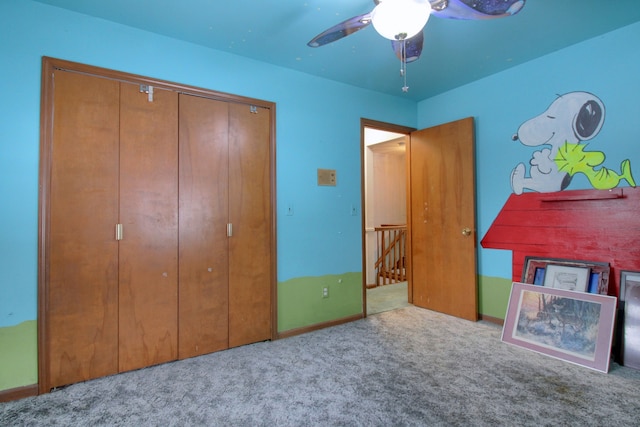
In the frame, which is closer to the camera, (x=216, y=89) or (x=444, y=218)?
(x=216, y=89)

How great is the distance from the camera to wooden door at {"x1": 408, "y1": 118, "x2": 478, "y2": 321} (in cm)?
320

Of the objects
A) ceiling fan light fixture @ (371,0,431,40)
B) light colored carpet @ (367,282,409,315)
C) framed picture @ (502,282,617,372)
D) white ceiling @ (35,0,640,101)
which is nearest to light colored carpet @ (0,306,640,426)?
framed picture @ (502,282,617,372)

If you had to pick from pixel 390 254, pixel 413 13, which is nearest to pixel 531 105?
pixel 413 13

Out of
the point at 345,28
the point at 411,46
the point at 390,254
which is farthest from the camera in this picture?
the point at 390,254

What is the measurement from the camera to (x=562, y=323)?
2438 millimetres

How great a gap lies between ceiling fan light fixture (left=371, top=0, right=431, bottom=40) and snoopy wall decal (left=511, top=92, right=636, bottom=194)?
6.58 ft

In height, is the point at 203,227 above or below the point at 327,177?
below

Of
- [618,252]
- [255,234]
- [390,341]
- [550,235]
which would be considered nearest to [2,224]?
[255,234]

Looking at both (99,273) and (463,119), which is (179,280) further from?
(463,119)

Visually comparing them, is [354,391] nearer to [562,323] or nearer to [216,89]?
[562,323]

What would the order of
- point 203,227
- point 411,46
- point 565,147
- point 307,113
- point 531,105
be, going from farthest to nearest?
point 307,113, point 531,105, point 565,147, point 203,227, point 411,46

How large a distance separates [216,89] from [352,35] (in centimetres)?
114

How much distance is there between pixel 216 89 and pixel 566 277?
323 cm

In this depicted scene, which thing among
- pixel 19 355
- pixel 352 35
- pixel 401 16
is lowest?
pixel 19 355
